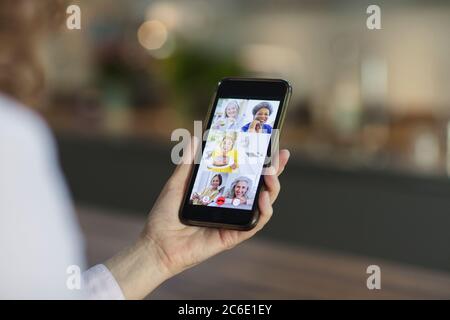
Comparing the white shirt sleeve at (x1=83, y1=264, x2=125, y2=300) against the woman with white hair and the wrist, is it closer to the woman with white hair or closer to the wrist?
the wrist

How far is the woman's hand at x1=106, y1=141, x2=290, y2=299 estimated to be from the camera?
832 mm

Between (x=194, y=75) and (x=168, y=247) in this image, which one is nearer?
(x=168, y=247)

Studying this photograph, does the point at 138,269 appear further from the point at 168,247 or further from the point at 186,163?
the point at 186,163

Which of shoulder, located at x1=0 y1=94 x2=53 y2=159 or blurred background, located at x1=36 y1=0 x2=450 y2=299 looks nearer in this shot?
shoulder, located at x1=0 y1=94 x2=53 y2=159

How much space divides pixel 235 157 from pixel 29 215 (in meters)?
0.31

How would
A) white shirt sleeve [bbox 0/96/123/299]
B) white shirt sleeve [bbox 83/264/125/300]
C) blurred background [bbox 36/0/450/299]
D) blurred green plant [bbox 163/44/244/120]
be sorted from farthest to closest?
1. blurred green plant [bbox 163/44/244/120]
2. blurred background [bbox 36/0/450/299]
3. white shirt sleeve [bbox 83/264/125/300]
4. white shirt sleeve [bbox 0/96/123/299]

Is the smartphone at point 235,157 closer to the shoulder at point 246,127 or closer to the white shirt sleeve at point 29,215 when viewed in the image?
the shoulder at point 246,127

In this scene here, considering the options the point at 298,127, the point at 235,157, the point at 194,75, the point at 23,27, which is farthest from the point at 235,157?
the point at 298,127

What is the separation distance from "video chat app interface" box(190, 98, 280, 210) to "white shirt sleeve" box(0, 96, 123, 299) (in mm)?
258

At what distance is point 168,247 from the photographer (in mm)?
844

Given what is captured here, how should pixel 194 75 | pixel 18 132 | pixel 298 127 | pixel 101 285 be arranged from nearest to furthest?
pixel 18 132, pixel 101 285, pixel 194 75, pixel 298 127

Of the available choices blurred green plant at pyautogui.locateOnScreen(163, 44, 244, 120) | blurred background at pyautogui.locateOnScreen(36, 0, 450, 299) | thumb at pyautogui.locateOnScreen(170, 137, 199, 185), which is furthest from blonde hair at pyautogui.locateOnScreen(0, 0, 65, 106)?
blurred green plant at pyautogui.locateOnScreen(163, 44, 244, 120)

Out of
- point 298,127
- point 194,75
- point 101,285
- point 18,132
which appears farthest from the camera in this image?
point 298,127

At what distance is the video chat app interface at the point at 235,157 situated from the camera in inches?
33.8
